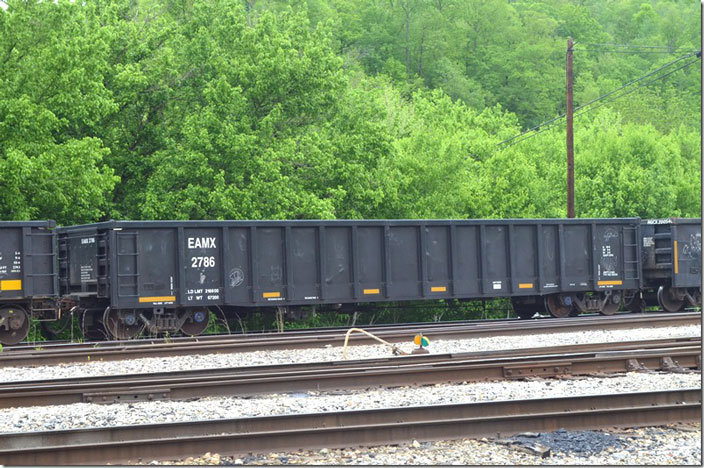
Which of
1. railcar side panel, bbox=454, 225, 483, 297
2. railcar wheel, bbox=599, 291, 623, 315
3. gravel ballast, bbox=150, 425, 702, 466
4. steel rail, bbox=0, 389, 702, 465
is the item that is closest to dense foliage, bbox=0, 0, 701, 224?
railcar side panel, bbox=454, 225, 483, 297

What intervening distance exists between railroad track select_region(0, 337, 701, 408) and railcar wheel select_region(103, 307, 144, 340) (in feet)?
26.7

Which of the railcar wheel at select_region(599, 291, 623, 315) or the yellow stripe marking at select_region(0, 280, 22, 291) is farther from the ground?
the yellow stripe marking at select_region(0, 280, 22, 291)

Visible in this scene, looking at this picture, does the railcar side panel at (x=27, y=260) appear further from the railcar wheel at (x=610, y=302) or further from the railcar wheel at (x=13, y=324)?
the railcar wheel at (x=610, y=302)

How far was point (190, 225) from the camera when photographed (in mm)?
21016

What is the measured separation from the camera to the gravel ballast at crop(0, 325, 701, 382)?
14.0 m

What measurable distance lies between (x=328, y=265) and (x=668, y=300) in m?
11.2

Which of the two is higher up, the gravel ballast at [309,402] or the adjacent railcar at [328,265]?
the adjacent railcar at [328,265]

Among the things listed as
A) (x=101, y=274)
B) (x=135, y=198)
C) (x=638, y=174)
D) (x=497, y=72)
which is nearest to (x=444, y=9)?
(x=497, y=72)

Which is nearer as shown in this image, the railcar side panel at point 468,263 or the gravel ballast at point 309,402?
the gravel ballast at point 309,402

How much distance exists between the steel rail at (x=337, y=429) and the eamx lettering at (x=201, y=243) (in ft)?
41.0

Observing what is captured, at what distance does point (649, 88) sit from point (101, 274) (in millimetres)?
95483

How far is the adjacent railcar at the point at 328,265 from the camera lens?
20.5 m

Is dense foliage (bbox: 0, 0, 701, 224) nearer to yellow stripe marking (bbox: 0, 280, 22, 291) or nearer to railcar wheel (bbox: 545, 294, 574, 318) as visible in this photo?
yellow stripe marking (bbox: 0, 280, 22, 291)

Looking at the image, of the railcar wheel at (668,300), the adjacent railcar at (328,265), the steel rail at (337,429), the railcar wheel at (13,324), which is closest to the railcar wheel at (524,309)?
the adjacent railcar at (328,265)
